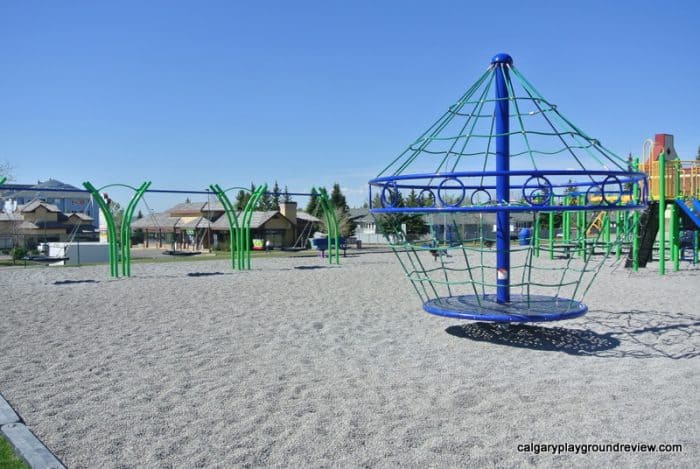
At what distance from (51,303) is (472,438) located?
782 centimetres

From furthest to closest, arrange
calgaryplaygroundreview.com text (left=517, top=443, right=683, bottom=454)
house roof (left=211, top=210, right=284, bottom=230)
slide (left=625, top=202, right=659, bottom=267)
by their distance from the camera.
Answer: house roof (left=211, top=210, right=284, bottom=230) → slide (left=625, top=202, right=659, bottom=267) → calgaryplaygroundreview.com text (left=517, top=443, right=683, bottom=454)

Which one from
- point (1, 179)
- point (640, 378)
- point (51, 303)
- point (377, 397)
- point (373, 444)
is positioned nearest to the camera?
point (373, 444)

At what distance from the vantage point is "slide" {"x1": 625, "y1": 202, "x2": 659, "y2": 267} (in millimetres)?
15211

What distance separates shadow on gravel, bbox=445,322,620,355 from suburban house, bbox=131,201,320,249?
3162 centimetres

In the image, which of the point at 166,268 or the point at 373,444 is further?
the point at 166,268

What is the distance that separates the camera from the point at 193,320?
7832 millimetres

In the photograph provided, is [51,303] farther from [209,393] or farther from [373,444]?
[373,444]

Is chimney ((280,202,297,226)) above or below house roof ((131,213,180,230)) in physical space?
above

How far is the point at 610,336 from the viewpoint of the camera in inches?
264

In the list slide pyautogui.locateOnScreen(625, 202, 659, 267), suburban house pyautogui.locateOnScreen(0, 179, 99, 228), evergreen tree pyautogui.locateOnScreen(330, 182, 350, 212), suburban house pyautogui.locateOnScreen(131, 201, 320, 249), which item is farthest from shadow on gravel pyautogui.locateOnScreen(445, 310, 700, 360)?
evergreen tree pyautogui.locateOnScreen(330, 182, 350, 212)

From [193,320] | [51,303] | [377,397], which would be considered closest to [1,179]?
[51,303]

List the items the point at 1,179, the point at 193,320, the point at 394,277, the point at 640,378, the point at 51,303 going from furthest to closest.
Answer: the point at 394,277 < the point at 1,179 < the point at 51,303 < the point at 193,320 < the point at 640,378

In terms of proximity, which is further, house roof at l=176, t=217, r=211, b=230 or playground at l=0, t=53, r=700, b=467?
house roof at l=176, t=217, r=211, b=230

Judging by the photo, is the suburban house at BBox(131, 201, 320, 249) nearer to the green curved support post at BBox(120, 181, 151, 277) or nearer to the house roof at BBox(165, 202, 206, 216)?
the house roof at BBox(165, 202, 206, 216)
